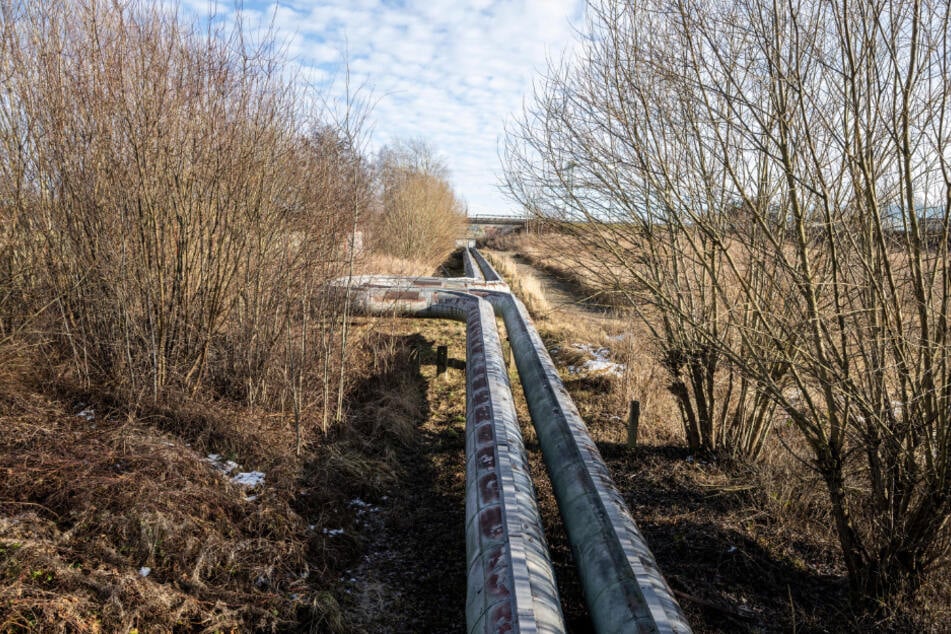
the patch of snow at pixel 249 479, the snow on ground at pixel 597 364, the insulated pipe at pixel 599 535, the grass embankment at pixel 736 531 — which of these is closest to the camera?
the insulated pipe at pixel 599 535

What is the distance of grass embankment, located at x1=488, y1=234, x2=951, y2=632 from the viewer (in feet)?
9.28

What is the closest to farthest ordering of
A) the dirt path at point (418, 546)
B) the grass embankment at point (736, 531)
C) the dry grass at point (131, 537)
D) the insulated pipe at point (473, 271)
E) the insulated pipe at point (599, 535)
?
the insulated pipe at point (599, 535), the dry grass at point (131, 537), the grass embankment at point (736, 531), the dirt path at point (418, 546), the insulated pipe at point (473, 271)

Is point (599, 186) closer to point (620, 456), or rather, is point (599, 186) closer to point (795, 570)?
point (620, 456)

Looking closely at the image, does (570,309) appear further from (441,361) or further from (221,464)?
(221,464)

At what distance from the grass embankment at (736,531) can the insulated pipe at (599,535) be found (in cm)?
66

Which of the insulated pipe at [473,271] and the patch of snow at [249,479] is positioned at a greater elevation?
the insulated pipe at [473,271]

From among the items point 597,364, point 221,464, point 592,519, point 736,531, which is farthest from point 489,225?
point 592,519

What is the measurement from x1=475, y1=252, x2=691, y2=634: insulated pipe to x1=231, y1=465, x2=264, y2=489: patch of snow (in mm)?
2105

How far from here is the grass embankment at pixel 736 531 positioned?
2.83 m

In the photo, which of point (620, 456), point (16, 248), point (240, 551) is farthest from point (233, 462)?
point (620, 456)

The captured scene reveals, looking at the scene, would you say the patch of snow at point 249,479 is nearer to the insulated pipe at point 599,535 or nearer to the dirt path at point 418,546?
the dirt path at point 418,546

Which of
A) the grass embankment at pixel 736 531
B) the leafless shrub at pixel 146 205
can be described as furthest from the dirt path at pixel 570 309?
the leafless shrub at pixel 146 205

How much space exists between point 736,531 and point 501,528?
1.98 metres

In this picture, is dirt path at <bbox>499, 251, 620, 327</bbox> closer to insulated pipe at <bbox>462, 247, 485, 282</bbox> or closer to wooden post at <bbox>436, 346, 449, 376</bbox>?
wooden post at <bbox>436, 346, 449, 376</bbox>
